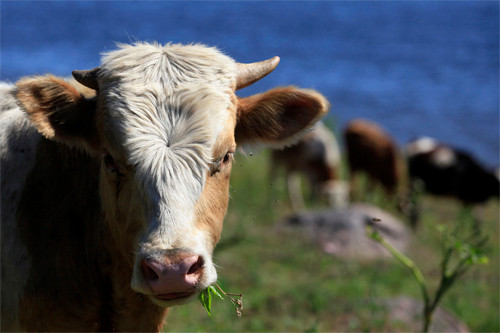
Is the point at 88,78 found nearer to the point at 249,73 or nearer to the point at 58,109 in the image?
the point at 58,109

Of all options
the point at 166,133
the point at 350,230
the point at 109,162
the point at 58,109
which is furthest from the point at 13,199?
the point at 350,230

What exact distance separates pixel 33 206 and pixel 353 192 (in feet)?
33.3

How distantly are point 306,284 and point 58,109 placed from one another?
4.08 metres

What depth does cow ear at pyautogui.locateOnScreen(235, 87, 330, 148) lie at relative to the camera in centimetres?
292

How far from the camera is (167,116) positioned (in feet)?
8.08

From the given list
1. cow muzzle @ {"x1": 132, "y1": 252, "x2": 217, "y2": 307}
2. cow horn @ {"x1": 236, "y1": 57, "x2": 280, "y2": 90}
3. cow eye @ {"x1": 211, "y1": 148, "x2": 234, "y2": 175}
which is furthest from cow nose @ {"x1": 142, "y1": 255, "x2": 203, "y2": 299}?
cow horn @ {"x1": 236, "y1": 57, "x2": 280, "y2": 90}

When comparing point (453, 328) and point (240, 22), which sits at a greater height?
point (453, 328)

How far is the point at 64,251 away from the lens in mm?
2824

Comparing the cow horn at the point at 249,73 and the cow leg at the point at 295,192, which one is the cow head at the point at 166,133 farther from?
the cow leg at the point at 295,192

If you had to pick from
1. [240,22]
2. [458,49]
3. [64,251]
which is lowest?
[458,49]

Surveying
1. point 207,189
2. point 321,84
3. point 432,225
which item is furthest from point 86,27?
point 207,189

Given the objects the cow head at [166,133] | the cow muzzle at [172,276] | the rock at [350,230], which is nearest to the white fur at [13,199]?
the cow head at [166,133]

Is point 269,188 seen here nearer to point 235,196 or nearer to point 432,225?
point 235,196

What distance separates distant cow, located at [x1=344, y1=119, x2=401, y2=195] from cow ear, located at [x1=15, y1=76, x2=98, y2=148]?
1021 centimetres
